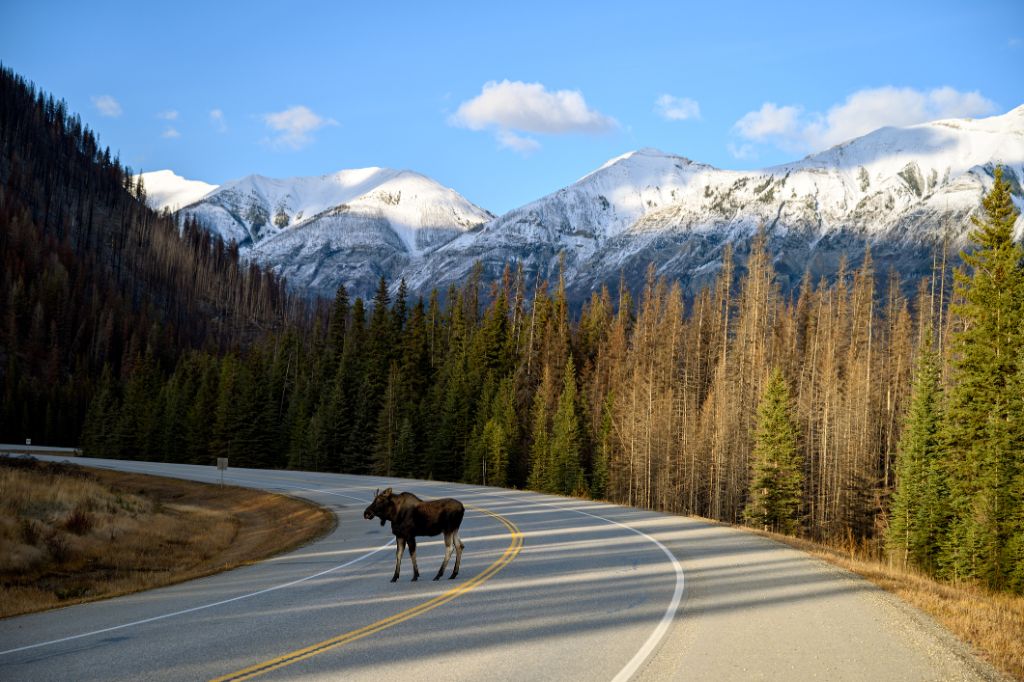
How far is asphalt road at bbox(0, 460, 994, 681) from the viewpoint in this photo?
7.52 metres

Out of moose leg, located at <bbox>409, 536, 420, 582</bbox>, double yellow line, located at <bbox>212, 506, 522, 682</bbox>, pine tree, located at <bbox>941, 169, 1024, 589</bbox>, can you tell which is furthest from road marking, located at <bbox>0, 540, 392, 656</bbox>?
pine tree, located at <bbox>941, 169, 1024, 589</bbox>

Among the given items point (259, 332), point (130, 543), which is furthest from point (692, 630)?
point (259, 332)

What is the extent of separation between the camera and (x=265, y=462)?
7856 cm

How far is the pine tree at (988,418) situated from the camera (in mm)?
27562

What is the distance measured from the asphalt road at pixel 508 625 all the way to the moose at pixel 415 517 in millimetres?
656

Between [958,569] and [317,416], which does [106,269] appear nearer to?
[317,416]

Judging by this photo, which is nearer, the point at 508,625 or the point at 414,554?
the point at 508,625

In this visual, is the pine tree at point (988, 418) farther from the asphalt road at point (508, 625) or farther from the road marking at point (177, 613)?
the road marking at point (177, 613)

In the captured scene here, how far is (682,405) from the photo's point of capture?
6662cm

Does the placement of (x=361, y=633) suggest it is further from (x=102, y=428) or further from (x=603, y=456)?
(x=102, y=428)

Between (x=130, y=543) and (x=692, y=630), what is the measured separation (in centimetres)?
2089

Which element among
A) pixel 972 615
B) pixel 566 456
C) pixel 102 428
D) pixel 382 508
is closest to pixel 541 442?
pixel 566 456

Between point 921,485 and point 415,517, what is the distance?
3260 centimetres

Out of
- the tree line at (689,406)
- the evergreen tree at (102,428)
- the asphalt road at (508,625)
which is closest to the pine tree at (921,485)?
the tree line at (689,406)
